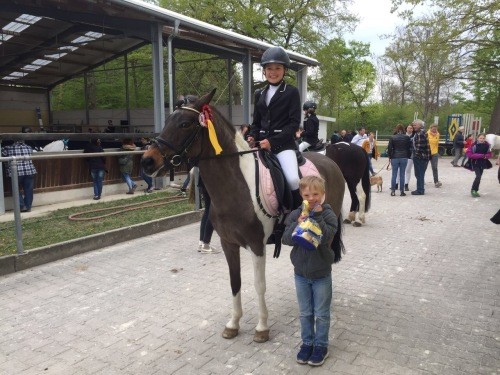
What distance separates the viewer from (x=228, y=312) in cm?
446

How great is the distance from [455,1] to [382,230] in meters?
22.7

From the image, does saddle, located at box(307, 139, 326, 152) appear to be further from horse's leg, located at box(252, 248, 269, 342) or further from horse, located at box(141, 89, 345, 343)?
horse's leg, located at box(252, 248, 269, 342)

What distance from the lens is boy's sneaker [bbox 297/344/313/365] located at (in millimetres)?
3416

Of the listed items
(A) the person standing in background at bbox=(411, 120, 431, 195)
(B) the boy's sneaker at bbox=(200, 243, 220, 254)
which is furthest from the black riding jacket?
(A) the person standing in background at bbox=(411, 120, 431, 195)

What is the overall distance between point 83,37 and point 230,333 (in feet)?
55.5

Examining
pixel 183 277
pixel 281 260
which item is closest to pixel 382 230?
pixel 281 260

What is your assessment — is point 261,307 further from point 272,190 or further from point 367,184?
point 367,184

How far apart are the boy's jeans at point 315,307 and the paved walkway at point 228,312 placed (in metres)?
0.24

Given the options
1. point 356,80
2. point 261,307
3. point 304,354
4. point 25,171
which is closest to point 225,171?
point 261,307

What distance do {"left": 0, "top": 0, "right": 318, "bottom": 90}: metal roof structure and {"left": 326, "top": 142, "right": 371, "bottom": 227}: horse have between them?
272 inches

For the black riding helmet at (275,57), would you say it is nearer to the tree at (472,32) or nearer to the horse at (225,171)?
the horse at (225,171)

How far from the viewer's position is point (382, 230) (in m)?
8.12

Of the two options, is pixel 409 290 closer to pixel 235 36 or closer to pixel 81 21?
pixel 235 36

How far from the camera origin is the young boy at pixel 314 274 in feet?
10.8
